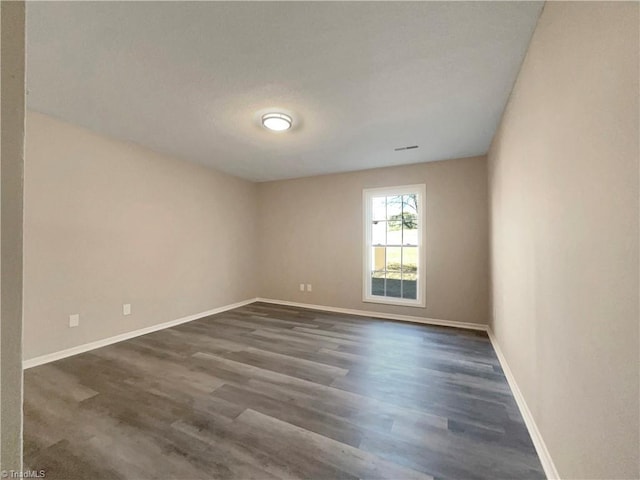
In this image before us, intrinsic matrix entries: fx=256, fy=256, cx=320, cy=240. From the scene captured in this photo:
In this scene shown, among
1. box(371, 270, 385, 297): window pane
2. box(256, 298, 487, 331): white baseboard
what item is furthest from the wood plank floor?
box(371, 270, 385, 297): window pane

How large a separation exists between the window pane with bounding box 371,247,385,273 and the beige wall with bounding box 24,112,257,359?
2.68m

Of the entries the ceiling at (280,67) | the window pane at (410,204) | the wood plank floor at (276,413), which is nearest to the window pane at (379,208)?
the window pane at (410,204)

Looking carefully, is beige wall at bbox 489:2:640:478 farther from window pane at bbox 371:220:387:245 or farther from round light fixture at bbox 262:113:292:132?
window pane at bbox 371:220:387:245

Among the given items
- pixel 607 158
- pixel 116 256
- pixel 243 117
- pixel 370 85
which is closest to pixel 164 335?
pixel 116 256

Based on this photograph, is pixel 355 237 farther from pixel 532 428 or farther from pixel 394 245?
pixel 532 428

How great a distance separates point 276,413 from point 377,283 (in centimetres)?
289

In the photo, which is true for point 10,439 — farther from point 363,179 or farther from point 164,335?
point 363,179

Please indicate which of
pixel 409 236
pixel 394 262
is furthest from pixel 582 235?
pixel 394 262

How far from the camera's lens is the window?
4027 mm

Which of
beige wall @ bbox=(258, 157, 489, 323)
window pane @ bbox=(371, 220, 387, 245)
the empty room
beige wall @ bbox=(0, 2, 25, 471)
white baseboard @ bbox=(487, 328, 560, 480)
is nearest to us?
beige wall @ bbox=(0, 2, 25, 471)

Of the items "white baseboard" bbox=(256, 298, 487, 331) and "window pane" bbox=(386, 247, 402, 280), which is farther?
"window pane" bbox=(386, 247, 402, 280)

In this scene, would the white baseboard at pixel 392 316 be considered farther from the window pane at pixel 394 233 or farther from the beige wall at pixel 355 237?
the window pane at pixel 394 233

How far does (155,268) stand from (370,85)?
137 inches

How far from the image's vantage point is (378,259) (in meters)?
4.34
